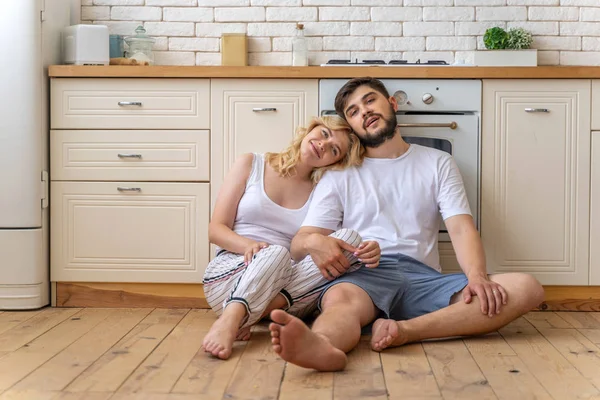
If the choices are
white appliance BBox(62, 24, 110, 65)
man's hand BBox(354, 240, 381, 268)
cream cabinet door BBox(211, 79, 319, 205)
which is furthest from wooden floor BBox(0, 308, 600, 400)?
white appliance BBox(62, 24, 110, 65)

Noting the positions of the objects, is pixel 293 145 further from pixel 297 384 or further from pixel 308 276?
pixel 297 384

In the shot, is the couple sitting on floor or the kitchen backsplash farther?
the kitchen backsplash

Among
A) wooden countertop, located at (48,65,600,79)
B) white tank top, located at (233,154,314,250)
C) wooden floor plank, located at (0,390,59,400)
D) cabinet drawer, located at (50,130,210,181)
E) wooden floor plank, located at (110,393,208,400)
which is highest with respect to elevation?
wooden countertop, located at (48,65,600,79)

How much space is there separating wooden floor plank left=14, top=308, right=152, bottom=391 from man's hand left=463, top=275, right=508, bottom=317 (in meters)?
1.09

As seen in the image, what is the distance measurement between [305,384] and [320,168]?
108cm

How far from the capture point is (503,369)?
2.07 metres

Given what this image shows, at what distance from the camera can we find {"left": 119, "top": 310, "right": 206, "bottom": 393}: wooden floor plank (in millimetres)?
1888

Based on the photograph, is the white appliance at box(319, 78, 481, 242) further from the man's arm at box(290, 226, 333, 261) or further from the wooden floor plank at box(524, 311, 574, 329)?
the man's arm at box(290, 226, 333, 261)

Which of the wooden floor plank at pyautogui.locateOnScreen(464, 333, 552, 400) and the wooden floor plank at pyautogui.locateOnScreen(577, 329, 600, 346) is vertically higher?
the wooden floor plank at pyautogui.locateOnScreen(464, 333, 552, 400)

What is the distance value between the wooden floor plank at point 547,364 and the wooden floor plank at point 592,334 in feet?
0.49

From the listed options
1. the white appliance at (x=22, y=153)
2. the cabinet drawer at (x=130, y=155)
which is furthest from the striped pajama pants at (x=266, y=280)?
the white appliance at (x=22, y=153)

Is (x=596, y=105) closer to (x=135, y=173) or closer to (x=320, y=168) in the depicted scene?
(x=320, y=168)

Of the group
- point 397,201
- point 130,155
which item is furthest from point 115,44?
point 397,201

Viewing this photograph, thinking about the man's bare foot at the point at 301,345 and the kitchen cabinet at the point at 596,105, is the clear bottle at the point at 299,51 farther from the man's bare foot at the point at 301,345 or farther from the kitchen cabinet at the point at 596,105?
the man's bare foot at the point at 301,345
